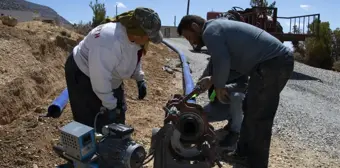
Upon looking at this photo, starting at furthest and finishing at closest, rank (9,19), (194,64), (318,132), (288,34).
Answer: (288,34) → (194,64) → (9,19) → (318,132)

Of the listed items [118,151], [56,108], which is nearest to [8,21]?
[56,108]

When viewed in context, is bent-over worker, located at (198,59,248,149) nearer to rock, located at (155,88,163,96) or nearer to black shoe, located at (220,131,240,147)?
black shoe, located at (220,131,240,147)

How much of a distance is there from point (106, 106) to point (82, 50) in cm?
55

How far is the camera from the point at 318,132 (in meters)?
5.75

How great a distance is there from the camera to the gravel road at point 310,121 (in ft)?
16.0

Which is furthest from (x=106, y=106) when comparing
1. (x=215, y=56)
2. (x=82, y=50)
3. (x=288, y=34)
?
(x=288, y=34)

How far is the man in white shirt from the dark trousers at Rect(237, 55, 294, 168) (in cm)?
122

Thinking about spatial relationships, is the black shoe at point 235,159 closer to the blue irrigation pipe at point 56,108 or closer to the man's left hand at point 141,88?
the man's left hand at point 141,88

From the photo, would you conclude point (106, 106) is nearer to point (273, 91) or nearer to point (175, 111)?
point (175, 111)

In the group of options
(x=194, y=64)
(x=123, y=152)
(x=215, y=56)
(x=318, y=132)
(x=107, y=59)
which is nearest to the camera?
(x=123, y=152)

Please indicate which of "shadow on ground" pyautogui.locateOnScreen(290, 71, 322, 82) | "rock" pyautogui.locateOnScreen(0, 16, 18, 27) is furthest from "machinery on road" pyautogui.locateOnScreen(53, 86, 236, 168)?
"shadow on ground" pyautogui.locateOnScreen(290, 71, 322, 82)

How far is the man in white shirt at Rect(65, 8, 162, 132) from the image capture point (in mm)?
2797

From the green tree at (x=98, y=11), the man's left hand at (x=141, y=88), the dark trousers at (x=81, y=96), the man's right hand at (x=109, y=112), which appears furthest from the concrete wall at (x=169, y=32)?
the man's right hand at (x=109, y=112)

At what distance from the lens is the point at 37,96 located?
19.6 ft
